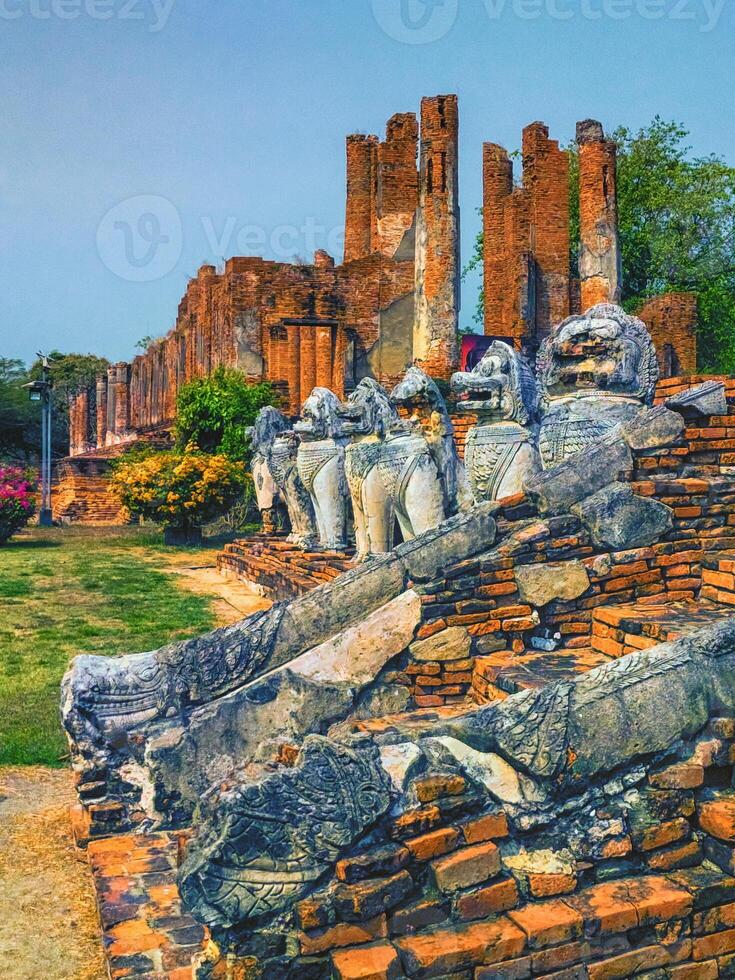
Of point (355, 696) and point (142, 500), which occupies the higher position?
point (142, 500)

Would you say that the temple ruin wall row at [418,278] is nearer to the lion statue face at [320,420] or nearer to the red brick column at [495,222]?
the red brick column at [495,222]

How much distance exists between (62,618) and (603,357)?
6053mm

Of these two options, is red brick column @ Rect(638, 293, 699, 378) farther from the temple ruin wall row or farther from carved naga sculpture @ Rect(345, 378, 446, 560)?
carved naga sculpture @ Rect(345, 378, 446, 560)

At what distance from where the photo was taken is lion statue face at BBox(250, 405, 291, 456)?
11.8 metres

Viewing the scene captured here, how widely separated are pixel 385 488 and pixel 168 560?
7.40 meters

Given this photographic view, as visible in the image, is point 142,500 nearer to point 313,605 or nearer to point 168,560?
point 168,560

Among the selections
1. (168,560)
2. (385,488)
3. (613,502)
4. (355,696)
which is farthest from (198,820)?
(168,560)

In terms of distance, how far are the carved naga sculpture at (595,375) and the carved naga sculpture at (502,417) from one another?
445 millimetres

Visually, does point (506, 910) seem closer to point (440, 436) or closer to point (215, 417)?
point (440, 436)

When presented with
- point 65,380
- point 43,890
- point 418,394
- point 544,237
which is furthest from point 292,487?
point 65,380

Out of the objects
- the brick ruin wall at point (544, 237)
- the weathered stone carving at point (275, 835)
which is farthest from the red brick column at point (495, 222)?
the weathered stone carving at point (275, 835)

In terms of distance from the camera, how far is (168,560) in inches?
543

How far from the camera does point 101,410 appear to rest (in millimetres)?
41656

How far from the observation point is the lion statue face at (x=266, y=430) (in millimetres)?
11750
